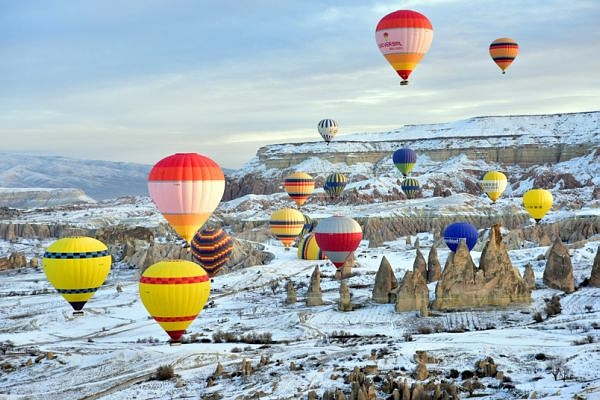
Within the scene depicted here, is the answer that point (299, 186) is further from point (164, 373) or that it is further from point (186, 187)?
point (164, 373)

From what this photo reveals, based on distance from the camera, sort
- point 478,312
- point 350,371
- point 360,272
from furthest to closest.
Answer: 1. point 360,272
2. point 478,312
3. point 350,371

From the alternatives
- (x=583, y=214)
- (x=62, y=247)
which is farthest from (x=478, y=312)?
(x=583, y=214)

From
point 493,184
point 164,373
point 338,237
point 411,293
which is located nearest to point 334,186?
point 493,184

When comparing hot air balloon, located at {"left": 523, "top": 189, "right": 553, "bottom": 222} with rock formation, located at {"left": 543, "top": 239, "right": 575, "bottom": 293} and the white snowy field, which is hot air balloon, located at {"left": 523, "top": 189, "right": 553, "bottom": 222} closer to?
the white snowy field

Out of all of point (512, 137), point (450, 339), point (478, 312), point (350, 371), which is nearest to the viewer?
point (350, 371)

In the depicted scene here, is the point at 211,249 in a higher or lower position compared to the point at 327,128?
lower

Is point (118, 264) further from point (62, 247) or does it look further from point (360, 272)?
point (62, 247)

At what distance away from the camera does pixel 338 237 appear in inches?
2404

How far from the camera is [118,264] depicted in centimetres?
8681

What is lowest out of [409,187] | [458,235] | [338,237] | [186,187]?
[458,235]

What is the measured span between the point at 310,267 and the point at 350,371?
139ft

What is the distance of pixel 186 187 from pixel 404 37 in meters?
18.3

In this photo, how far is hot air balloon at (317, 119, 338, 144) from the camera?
5044 inches

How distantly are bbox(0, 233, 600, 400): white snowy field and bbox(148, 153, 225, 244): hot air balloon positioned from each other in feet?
20.5
